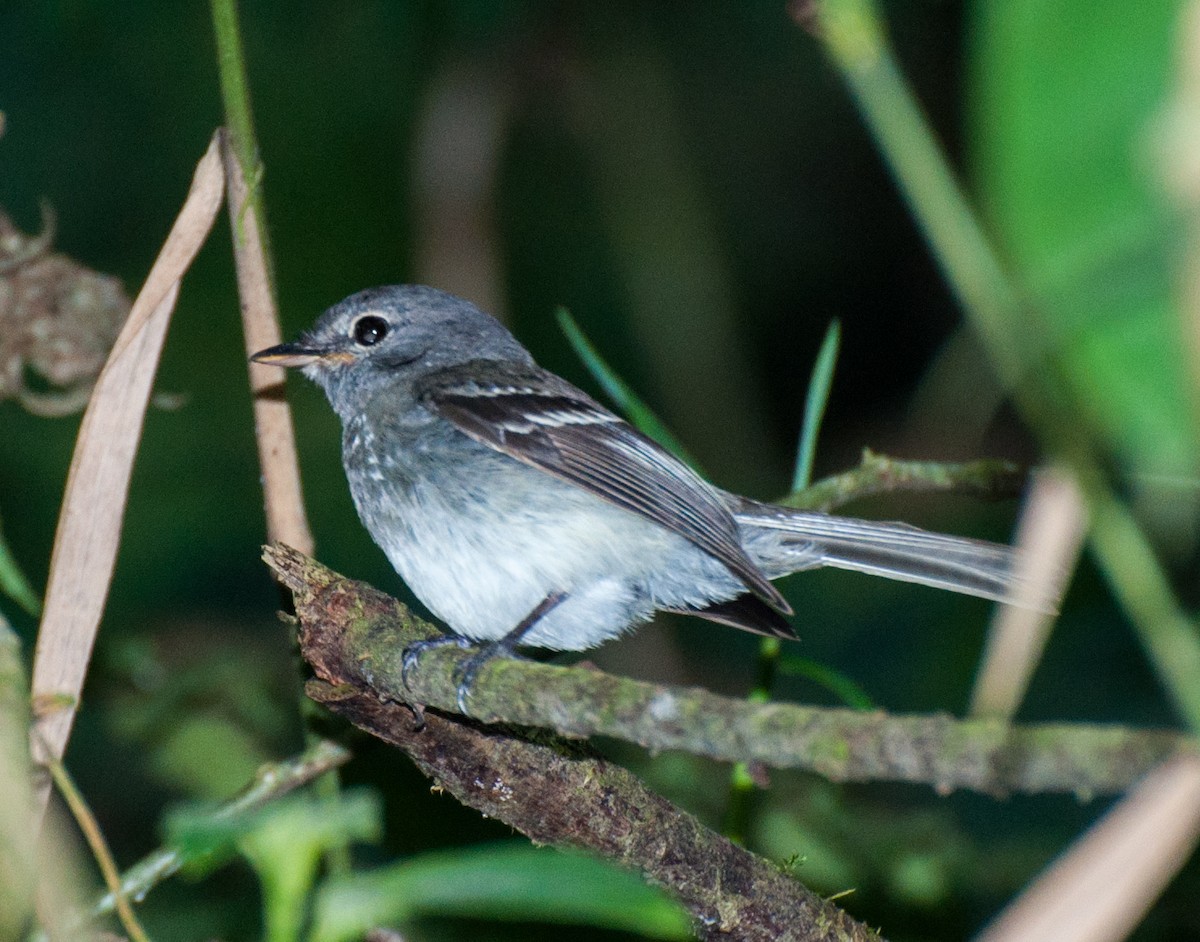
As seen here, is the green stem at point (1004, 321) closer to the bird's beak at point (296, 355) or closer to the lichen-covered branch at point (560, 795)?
the lichen-covered branch at point (560, 795)

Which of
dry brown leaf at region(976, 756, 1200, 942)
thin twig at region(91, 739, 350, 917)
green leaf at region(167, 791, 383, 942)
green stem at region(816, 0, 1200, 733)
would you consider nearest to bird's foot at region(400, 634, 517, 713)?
thin twig at region(91, 739, 350, 917)

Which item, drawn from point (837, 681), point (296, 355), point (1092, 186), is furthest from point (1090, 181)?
point (296, 355)

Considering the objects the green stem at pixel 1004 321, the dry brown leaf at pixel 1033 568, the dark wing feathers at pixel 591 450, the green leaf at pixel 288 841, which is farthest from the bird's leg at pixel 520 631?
the green stem at pixel 1004 321

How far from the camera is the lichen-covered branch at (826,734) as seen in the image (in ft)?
4.75

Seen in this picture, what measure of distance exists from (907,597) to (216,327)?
15.3 ft

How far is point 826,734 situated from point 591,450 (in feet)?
8.15

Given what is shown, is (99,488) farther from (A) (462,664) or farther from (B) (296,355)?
(A) (462,664)

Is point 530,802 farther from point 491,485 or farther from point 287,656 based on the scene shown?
point 287,656

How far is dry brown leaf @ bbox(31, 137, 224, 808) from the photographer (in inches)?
126

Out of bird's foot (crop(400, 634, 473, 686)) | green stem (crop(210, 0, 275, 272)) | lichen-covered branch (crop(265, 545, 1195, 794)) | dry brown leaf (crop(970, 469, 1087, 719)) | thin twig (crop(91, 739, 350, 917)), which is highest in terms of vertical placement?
green stem (crop(210, 0, 275, 272))

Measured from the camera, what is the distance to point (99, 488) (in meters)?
3.35

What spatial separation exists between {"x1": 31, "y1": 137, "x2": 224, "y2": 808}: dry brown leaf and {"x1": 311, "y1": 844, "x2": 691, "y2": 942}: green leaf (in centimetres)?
197

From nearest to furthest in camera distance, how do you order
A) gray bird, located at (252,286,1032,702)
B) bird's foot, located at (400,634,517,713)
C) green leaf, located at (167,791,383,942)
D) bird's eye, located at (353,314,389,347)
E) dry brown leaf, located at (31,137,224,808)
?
green leaf, located at (167,791,383,942), bird's foot, located at (400,634,517,713), dry brown leaf, located at (31,137,224,808), gray bird, located at (252,286,1032,702), bird's eye, located at (353,314,389,347)

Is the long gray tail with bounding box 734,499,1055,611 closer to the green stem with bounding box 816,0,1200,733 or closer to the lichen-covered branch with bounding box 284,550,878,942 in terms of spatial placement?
the lichen-covered branch with bounding box 284,550,878,942
